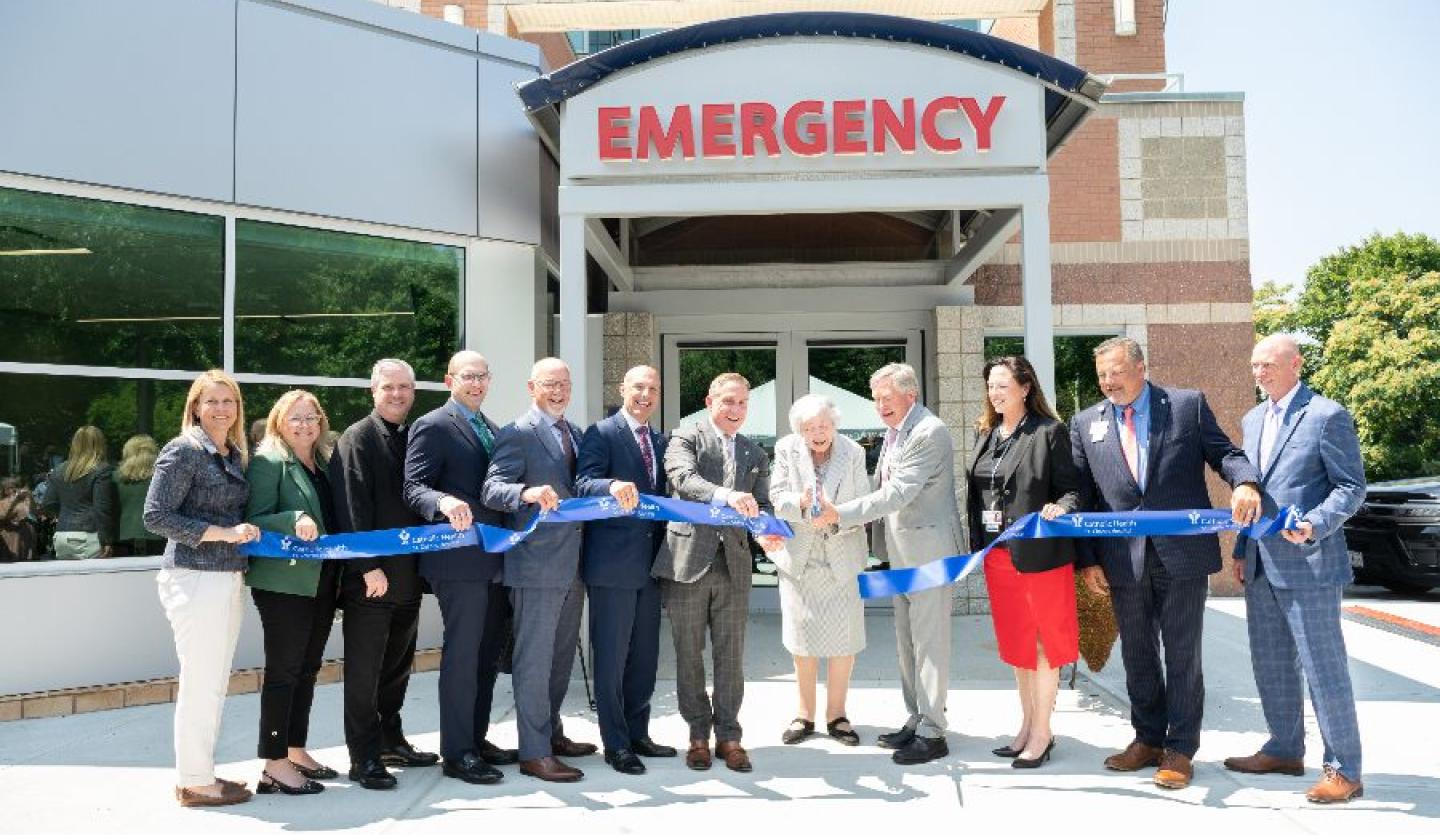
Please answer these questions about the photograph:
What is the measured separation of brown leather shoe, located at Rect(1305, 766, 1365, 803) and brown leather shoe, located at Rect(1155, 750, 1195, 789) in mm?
473

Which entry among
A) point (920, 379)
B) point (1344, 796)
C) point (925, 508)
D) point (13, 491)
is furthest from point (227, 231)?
point (1344, 796)

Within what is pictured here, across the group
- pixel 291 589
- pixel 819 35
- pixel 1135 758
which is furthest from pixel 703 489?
pixel 819 35

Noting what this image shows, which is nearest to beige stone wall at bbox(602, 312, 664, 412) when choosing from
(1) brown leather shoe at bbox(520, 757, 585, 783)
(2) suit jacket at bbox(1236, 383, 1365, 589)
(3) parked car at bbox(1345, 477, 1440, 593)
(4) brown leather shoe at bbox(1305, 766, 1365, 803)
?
(1) brown leather shoe at bbox(520, 757, 585, 783)

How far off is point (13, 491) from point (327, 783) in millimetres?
3109

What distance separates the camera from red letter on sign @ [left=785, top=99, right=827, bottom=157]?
6.63 m

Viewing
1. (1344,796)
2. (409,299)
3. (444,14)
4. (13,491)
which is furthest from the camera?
(444,14)

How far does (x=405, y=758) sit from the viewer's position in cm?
490

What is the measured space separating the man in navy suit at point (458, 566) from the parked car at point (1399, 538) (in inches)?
396

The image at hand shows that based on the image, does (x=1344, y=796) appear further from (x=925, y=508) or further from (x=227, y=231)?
(x=227, y=231)

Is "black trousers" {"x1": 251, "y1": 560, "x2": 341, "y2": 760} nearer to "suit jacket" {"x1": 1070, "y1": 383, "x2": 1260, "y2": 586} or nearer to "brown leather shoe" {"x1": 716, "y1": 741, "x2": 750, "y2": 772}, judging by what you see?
"brown leather shoe" {"x1": 716, "y1": 741, "x2": 750, "y2": 772}

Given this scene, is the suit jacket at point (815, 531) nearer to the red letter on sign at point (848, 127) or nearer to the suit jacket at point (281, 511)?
the suit jacket at point (281, 511)

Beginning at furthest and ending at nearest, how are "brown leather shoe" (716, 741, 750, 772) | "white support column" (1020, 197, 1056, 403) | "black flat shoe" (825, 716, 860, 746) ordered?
"white support column" (1020, 197, 1056, 403) < "black flat shoe" (825, 716, 860, 746) < "brown leather shoe" (716, 741, 750, 772)

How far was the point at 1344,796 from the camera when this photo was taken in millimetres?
4207

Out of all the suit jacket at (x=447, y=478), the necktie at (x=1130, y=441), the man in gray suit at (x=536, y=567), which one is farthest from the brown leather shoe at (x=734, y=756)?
the necktie at (x=1130, y=441)
